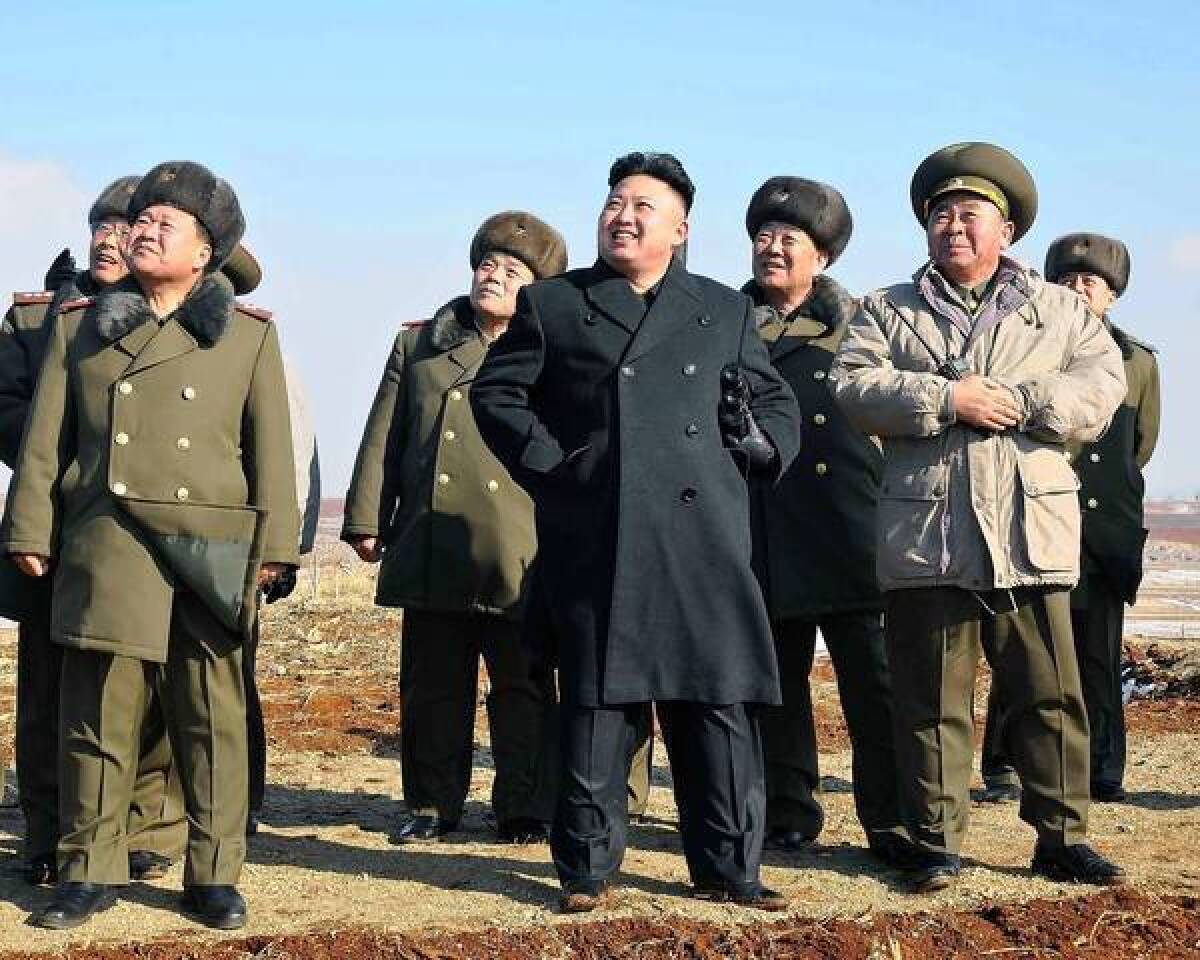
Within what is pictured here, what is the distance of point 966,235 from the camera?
19.6 feet

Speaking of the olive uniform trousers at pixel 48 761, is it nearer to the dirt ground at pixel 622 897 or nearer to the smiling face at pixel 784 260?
the dirt ground at pixel 622 897

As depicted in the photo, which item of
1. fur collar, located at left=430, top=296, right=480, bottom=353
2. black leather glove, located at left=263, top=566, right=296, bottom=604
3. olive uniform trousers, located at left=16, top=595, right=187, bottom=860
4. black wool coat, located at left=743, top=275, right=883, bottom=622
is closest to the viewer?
black leather glove, located at left=263, top=566, right=296, bottom=604

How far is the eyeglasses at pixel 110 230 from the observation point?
21.2 feet

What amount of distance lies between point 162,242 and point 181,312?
0.69 ft

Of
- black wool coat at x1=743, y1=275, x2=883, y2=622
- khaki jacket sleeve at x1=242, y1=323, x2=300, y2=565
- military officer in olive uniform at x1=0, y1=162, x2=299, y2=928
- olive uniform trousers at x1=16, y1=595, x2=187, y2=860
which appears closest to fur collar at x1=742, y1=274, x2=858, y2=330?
black wool coat at x1=743, y1=275, x2=883, y2=622

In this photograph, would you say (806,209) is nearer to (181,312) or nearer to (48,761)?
(181,312)

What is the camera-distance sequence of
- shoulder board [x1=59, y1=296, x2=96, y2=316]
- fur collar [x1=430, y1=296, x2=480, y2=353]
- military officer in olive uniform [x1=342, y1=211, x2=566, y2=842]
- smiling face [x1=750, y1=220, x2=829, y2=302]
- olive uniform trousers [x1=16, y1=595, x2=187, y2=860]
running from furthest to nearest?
fur collar [x1=430, y1=296, x2=480, y2=353] < military officer in olive uniform [x1=342, y1=211, x2=566, y2=842] < smiling face [x1=750, y1=220, x2=829, y2=302] < olive uniform trousers [x1=16, y1=595, x2=187, y2=860] < shoulder board [x1=59, y1=296, x2=96, y2=316]

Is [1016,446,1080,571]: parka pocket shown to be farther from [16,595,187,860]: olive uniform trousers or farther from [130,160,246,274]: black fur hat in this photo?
[16,595,187,860]: olive uniform trousers

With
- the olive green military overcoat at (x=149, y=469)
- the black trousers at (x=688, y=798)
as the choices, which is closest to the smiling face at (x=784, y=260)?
the black trousers at (x=688, y=798)

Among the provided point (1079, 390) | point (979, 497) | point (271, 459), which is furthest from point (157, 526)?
point (1079, 390)

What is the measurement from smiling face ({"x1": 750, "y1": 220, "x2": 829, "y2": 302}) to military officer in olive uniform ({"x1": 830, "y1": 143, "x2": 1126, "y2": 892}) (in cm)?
68

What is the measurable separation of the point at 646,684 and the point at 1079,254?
3539mm

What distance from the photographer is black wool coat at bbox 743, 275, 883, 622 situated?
257 inches

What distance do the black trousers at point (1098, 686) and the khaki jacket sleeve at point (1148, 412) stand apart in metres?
0.69
